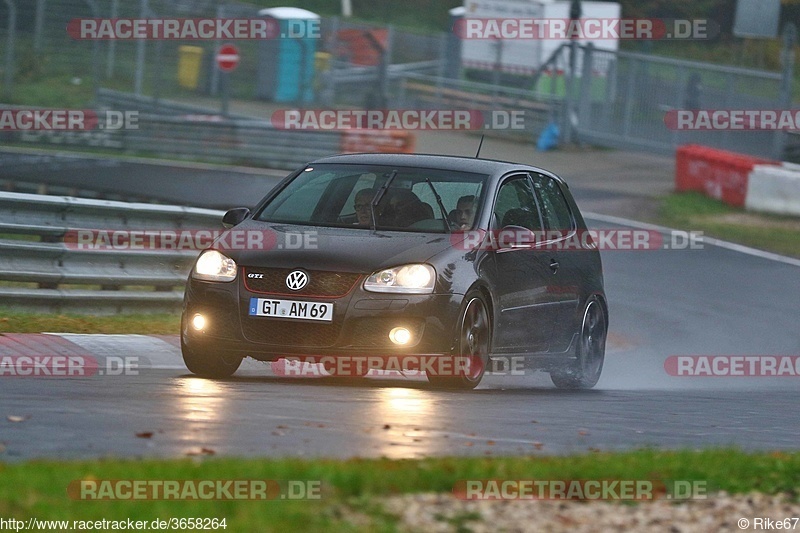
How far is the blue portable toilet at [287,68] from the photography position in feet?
115

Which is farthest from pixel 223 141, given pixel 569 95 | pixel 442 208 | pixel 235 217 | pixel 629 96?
pixel 442 208

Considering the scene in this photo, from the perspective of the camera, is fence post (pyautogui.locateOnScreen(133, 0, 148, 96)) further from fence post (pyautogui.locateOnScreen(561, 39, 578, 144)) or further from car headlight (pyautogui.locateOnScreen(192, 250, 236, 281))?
car headlight (pyautogui.locateOnScreen(192, 250, 236, 281))

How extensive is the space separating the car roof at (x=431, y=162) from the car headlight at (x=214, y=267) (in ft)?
4.69

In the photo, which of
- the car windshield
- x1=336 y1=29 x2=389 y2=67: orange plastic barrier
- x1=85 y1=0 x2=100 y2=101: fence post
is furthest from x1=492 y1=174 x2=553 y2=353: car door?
x1=336 y1=29 x2=389 y2=67: orange plastic barrier

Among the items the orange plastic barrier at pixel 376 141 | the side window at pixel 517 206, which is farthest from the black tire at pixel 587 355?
the orange plastic barrier at pixel 376 141

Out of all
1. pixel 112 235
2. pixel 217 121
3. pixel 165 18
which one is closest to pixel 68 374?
pixel 112 235

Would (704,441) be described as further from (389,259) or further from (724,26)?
(724,26)

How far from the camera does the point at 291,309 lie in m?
9.42

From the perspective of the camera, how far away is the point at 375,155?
10.9 m

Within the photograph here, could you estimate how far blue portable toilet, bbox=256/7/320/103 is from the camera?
3516 cm

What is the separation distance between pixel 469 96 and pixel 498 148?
16.1 ft

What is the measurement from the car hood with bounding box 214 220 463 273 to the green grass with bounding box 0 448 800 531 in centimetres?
281

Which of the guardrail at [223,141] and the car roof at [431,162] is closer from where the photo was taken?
the car roof at [431,162]

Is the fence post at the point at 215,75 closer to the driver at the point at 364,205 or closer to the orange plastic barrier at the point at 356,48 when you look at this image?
the orange plastic barrier at the point at 356,48
